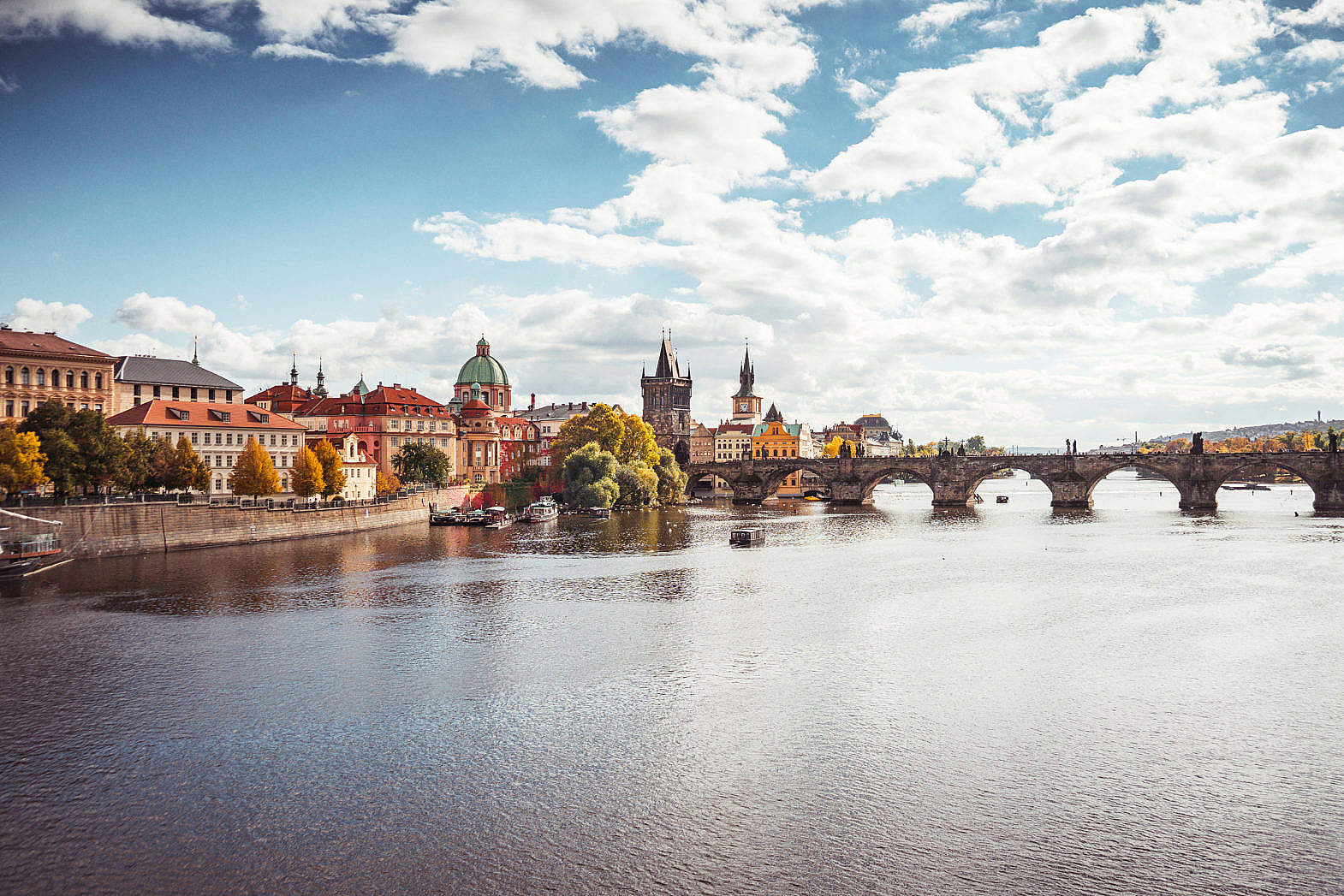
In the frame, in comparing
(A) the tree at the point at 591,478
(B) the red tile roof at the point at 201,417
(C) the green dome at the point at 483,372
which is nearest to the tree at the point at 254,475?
(B) the red tile roof at the point at 201,417

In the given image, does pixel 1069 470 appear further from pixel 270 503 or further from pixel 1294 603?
pixel 270 503

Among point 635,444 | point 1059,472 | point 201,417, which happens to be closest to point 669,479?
point 635,444

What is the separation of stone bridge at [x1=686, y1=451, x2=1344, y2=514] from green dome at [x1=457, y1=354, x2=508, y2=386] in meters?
38.8

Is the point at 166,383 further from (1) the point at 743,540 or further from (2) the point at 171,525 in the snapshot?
(1) the point at 743,540

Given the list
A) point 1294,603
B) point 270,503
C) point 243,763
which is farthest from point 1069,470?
point 243,763

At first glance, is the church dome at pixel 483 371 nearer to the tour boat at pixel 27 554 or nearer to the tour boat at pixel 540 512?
the tour boat at pixel 540 512

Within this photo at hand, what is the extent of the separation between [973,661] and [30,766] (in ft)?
87.8

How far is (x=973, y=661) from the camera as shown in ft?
101

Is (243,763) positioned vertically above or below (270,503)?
below

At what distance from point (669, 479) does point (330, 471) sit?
47671 mm

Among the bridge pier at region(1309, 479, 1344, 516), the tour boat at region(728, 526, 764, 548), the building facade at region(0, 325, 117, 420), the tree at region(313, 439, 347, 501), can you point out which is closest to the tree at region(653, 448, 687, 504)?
the tree at region(313, 439, 347, 501)

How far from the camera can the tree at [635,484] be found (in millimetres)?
107250

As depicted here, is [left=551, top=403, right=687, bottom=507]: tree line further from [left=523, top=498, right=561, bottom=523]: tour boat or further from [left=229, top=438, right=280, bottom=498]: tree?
[left=229, top=438, right=280, bottom=498]: tree

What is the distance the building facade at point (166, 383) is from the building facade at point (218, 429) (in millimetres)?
1466
